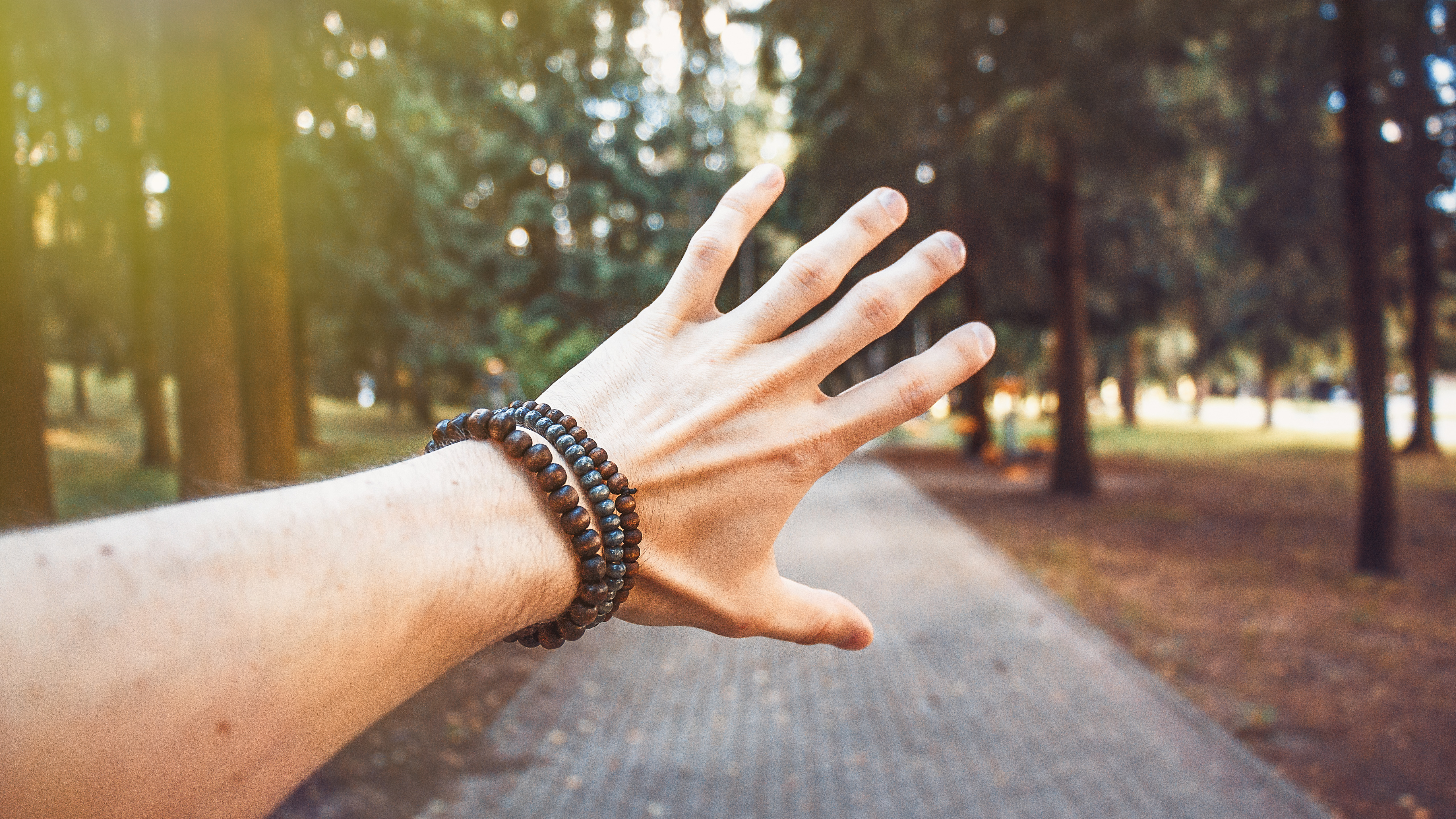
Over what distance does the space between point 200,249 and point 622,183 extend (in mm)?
12477

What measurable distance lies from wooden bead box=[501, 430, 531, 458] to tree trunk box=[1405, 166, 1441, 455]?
21.8 metres

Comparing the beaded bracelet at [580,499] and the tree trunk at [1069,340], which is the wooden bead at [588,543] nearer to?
the beaded bracelet at [580,499]

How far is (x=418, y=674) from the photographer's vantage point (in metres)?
1.04

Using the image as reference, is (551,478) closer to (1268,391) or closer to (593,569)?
(593,569)

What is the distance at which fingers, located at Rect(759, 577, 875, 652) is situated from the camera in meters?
1.37

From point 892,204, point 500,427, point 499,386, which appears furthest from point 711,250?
point 499,386

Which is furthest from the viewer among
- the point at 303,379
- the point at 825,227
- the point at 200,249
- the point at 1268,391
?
the point at 1268,391

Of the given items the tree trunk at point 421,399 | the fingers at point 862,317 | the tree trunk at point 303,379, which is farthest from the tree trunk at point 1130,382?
the fingers at point 862,317

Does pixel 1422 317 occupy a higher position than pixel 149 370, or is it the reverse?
pixel 1422 317

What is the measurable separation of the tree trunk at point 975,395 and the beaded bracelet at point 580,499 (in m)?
17.6

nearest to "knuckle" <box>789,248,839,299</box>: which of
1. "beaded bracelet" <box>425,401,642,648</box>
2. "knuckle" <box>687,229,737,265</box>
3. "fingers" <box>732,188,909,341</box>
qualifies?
"fingers" <box>732,188,909,341</box>

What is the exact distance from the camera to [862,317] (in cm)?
126

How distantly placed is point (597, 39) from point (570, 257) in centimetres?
1265

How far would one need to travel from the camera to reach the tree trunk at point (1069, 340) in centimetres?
1486
